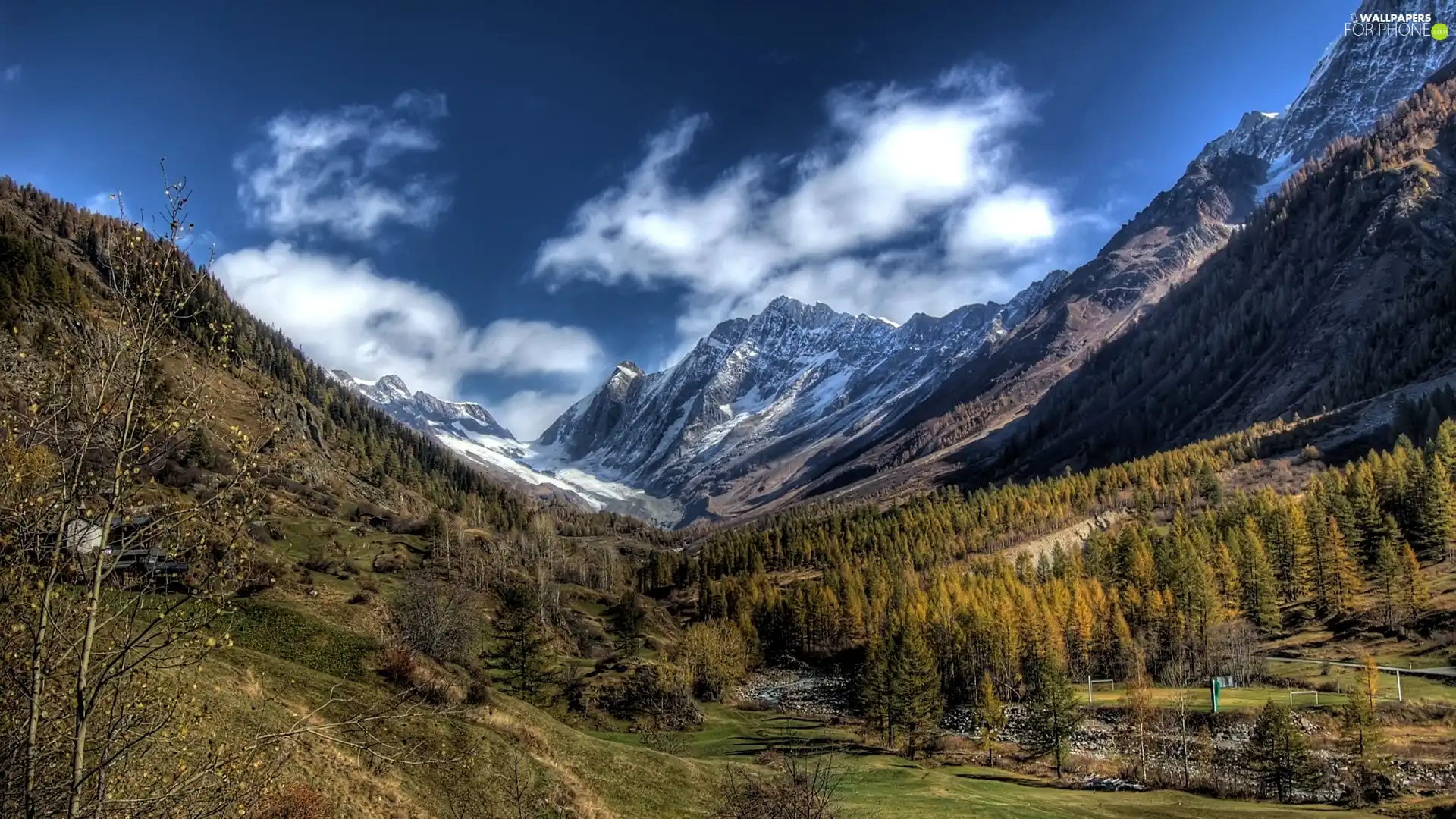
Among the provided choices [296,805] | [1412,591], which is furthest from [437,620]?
[1412,591]

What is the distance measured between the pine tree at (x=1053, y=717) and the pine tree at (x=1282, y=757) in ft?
46.6

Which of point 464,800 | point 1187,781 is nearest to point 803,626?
point 1187,781

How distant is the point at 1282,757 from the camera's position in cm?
5619

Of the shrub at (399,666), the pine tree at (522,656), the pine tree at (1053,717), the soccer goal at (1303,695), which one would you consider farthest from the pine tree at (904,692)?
the shrub at (399,666)

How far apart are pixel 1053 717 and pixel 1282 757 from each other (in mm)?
17203

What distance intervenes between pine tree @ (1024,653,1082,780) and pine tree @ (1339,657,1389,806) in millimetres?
19892

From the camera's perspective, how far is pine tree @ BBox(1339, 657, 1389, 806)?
53719mm

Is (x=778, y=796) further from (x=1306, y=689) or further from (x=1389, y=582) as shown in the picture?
(x=1389, y=582)

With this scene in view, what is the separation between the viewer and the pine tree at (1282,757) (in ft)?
182

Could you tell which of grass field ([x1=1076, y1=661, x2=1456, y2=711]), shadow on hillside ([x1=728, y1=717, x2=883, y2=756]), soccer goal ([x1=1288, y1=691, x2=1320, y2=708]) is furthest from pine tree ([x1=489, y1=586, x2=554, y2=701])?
soccer goal ([x1=1288, y1=691, x2=1320, y2=708])

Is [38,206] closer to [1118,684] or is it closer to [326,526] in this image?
[326,526]

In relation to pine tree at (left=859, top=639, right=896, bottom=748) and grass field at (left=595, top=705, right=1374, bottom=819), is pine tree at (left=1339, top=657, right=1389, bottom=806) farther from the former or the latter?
pine tree at (left=859, top=639, right=896, bottom=748)

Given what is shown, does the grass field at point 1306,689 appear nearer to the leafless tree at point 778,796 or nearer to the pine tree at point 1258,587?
the pine tree at point 1258,587

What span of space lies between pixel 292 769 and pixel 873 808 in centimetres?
3438
